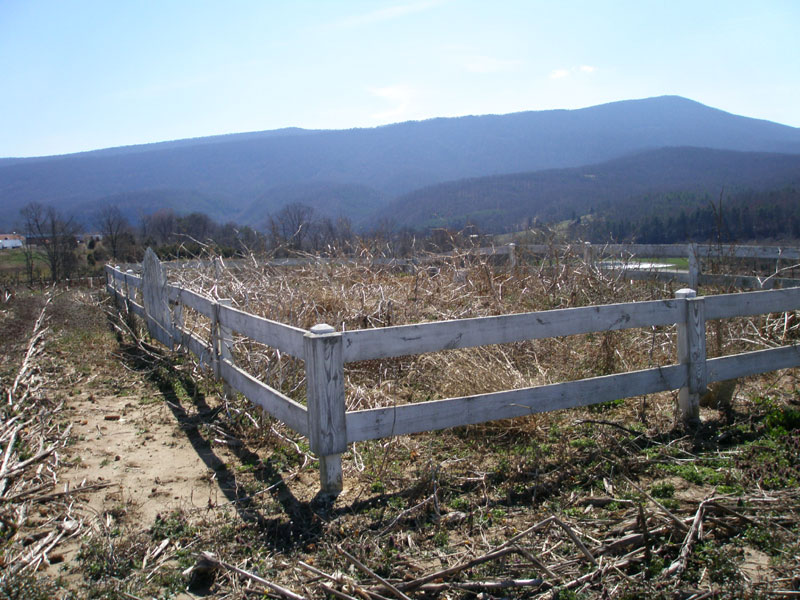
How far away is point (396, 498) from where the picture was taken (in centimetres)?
384

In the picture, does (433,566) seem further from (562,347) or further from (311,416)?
(562,347)

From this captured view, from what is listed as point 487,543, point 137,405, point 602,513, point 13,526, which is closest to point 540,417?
point 602,513

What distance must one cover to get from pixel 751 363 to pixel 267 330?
4322 millimetres

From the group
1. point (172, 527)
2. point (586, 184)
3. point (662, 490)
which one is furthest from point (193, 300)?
point (586, 184)

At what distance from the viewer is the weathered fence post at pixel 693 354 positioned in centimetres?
497

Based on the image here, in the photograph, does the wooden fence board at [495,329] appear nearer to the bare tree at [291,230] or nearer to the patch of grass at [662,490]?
the patch of grass at [662,490]

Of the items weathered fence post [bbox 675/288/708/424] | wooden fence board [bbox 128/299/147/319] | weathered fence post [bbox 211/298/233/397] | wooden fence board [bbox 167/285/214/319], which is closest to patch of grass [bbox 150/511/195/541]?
weathered fence post [bbox 211/298/233/397]

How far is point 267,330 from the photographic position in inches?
181

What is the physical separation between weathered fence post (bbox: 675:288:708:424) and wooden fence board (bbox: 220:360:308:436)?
3.25 m

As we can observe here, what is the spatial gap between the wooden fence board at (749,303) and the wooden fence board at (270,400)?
3.53 meters

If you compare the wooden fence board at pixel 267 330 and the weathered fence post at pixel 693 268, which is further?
the weathered fence post at pixel 693 268

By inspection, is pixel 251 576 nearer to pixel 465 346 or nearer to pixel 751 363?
pixel 465 346

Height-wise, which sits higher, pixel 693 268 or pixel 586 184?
pixel 586 184

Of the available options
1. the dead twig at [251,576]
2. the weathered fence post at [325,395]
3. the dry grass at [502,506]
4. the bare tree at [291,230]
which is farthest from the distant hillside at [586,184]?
the dead twig at [251,576]
